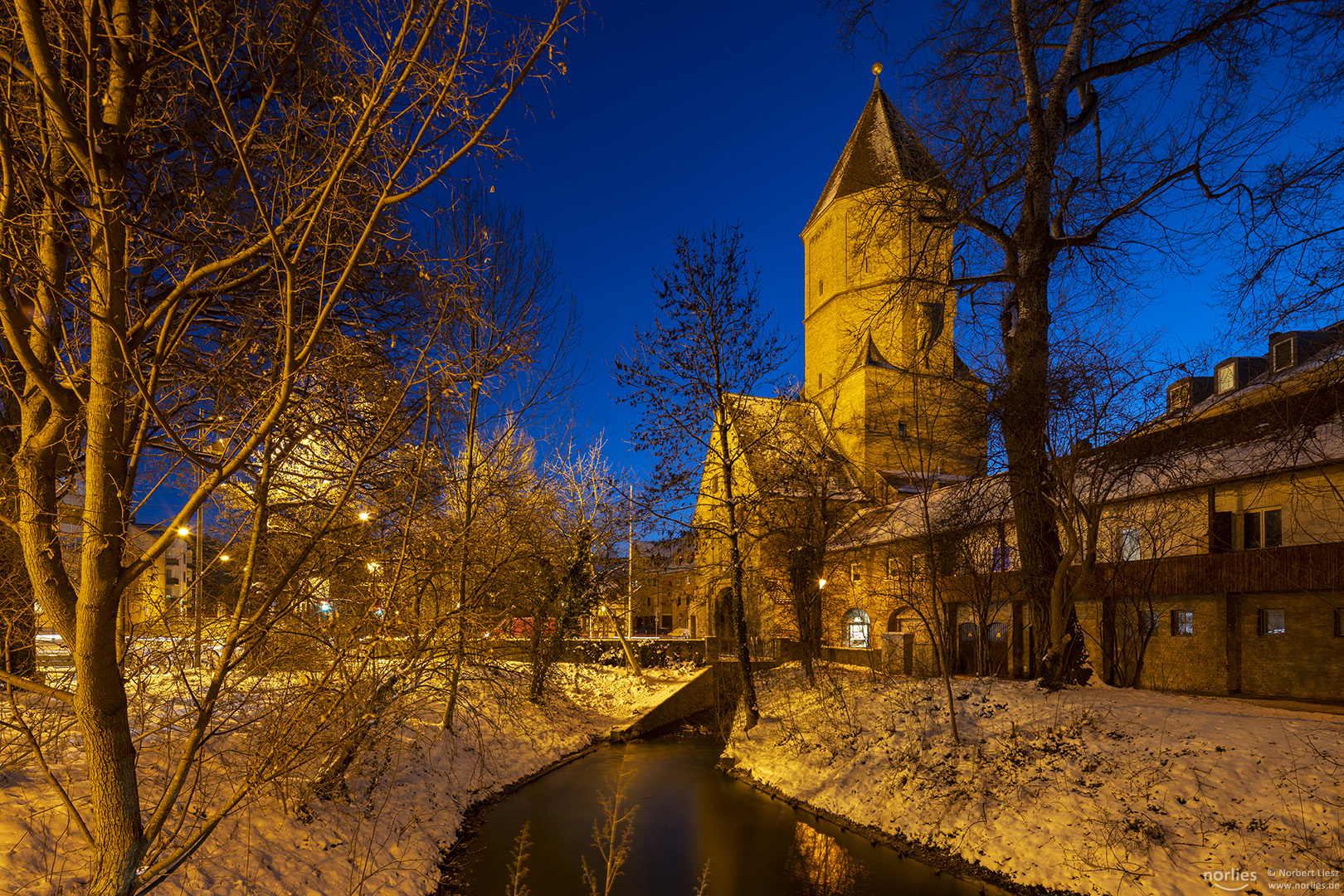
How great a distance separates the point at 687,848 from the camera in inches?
463

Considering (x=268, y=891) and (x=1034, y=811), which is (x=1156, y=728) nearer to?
(x=1034, y=811)

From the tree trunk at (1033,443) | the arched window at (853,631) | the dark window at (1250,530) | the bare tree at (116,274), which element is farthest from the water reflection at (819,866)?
the arched window at (853,631)

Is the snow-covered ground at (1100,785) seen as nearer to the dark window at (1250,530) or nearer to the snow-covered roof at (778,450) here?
the snow-covered roof at (778,450)

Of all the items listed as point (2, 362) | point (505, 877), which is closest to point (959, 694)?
point (505, 877)

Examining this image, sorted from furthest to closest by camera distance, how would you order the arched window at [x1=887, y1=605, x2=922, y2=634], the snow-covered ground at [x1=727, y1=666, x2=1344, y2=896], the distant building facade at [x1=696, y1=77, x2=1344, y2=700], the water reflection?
the arched window at [x1=887, y1=605, x2=922, y2=634] → the distant building facade at [x1=696, y1=77, x2=1344, y2=700] → the water reflection → the snow-covered ground at [x1=727, y1=666, x2=1344, y2=896]

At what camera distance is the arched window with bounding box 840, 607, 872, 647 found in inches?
1209

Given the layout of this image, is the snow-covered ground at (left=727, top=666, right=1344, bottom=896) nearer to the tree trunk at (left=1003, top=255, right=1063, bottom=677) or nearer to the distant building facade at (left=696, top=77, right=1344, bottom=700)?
the distant building facade at (left=696, top=77, right=1344, bottom=700)

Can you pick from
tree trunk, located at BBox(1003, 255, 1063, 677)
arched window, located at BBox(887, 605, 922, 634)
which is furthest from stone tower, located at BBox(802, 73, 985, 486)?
tree trunk, located at BBox(1003, 255, 1063, 677)

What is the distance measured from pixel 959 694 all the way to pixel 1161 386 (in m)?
5.95

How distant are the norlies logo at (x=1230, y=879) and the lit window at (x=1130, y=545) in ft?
42.2

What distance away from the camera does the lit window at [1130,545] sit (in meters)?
19.4

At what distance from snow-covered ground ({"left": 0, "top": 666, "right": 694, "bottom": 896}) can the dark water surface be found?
72cm

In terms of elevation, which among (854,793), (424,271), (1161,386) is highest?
(1161,386)

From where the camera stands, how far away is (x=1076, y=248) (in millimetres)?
13227
